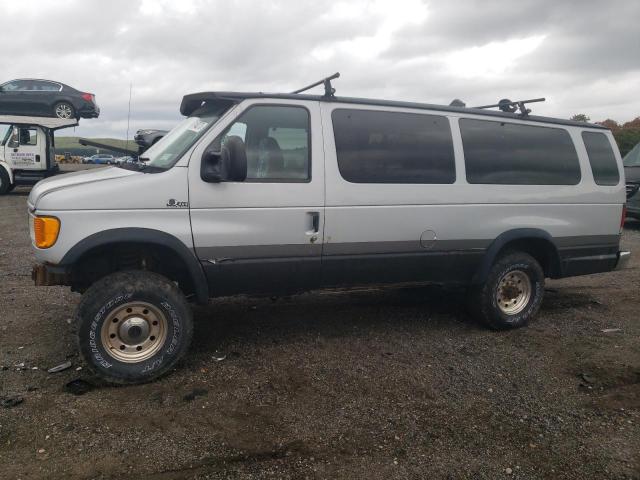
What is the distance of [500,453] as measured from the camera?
302 centimetres

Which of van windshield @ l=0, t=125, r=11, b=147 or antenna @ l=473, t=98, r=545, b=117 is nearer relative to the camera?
antenna @ l=473, t=98, r=545, b=117

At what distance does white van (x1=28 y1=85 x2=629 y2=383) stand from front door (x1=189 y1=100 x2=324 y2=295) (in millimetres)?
11

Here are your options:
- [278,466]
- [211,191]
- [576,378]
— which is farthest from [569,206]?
[278,466]

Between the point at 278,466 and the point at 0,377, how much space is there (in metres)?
2.33

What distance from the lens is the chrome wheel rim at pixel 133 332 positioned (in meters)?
3.82

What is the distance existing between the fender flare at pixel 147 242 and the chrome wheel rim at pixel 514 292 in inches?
116

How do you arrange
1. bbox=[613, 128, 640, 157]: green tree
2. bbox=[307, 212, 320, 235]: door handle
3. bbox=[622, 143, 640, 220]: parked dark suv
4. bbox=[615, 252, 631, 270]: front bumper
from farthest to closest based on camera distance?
bbox=[613, 128, 640, 157]: green tree, bbox=[622, 143, 640, 220]: parked dark suv, bbox=[615, 252, 631, 270]: front bumper, bbox=[307, 212, 320, 235]: door handle

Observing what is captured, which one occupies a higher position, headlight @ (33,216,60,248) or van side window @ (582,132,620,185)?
van side window @ (582,132,620,185)

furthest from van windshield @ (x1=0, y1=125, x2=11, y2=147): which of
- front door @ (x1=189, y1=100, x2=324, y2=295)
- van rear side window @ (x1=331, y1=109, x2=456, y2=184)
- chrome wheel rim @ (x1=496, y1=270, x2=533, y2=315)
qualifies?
chrome wheel rim @ (x1=496, y1=270, x2=533, y2=315)

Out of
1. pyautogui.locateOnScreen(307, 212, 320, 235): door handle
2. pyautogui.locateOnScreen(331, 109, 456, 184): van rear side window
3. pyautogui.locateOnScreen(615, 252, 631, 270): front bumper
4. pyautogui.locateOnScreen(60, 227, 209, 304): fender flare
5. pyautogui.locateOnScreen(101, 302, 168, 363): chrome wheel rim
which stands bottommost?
pyautogui.locateOnScreen(101, 302, 168, 363): chrome wheel rim

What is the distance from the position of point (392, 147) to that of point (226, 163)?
4.92 ft

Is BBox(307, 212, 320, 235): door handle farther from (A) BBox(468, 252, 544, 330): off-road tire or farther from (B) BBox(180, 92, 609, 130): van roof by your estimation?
(A) BBox(468, 252, 544, 330): off-road tire

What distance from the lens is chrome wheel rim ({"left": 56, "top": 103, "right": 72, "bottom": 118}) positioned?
57.8ft

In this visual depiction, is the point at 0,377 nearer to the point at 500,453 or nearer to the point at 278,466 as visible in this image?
the point at 278,466
